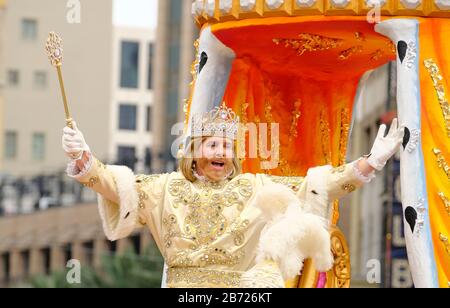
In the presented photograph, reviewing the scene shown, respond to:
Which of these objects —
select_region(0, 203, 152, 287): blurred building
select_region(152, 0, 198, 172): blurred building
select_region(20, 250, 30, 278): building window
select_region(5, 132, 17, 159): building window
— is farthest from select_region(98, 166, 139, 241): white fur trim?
select_region(5, 132, 17, 159): building window

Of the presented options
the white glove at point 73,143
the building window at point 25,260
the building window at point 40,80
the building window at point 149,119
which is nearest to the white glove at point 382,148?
the white glove at point 73,143

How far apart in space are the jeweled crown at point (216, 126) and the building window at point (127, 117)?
5382 cm

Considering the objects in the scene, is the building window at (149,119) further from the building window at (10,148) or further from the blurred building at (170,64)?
the blurred building at (170,64)

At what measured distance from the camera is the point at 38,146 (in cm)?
5462

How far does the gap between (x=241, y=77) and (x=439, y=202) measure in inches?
80.7

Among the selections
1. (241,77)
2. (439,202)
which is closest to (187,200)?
(439,202)

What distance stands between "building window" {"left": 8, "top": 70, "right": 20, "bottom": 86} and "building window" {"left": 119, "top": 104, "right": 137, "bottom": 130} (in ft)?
24.5

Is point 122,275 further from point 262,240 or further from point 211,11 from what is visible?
point 262,240

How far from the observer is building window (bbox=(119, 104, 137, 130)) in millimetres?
63781

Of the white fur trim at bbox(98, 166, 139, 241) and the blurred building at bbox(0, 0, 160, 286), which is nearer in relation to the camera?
the white fur trim at bbox(98, 166, 139, 241)

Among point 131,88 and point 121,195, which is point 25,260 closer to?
point 131,88

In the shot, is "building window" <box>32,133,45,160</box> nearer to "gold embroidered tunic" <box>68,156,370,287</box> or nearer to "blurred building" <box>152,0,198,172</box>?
"blurred building" <box>152,0,198,172</box>

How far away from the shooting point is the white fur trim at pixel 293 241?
9.17 metres

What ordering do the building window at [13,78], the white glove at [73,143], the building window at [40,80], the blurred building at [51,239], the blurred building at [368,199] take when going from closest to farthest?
the white glove at [73,143] < the blurred building at [368,199] < the blurred building at [51,239] < the building window at [40,80] < the building window at [13,78]
